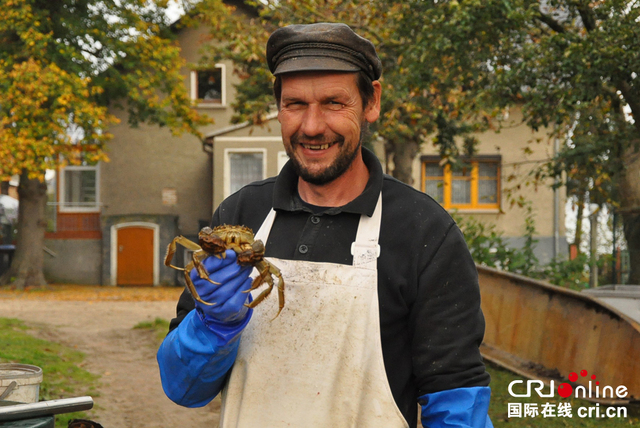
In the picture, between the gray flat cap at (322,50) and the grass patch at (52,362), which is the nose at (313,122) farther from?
the grass patch at (52,362)

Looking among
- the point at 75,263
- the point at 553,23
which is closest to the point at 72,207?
the point at 75,263

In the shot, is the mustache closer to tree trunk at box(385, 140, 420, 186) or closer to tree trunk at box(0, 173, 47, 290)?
tree trunk at box(385, 140, 420, 186)

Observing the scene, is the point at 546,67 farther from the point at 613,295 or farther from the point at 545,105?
the point at 613,295

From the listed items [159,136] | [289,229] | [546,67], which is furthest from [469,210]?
Answer: [289,229]

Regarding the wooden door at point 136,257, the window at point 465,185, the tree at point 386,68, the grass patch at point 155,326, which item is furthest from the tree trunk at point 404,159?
the wooden door at point 136,257

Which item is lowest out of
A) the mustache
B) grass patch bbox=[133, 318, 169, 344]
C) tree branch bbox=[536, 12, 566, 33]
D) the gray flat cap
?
grass patch bbox=[133, 318, 169, 344]

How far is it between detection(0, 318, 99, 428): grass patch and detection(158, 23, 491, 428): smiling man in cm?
492

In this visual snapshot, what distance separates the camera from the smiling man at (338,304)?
229cm

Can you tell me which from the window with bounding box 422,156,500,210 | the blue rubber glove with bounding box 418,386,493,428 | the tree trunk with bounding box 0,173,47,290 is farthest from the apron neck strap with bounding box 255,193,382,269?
the window with bounding box 422,156,500,210

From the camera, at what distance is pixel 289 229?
2.55 metres

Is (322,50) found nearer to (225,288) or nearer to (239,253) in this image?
(239,253)

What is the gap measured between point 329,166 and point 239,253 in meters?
0.46

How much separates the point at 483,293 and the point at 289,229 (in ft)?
23.1

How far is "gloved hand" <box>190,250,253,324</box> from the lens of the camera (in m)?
Result: 2.26
